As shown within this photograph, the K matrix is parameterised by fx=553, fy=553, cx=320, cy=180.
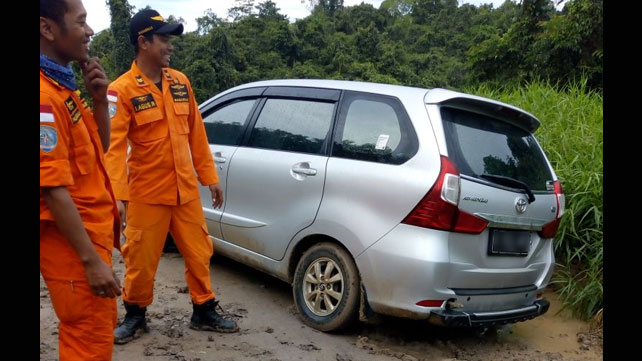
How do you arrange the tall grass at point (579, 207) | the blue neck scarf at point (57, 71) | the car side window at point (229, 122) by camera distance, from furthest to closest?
1. the car side window at point (229, 122)
2. the tall grass at point (579, 207)
3. the blue neck scarf at point (57, 71)

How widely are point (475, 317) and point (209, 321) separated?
5.36ft

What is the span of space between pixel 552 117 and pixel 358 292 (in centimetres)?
427

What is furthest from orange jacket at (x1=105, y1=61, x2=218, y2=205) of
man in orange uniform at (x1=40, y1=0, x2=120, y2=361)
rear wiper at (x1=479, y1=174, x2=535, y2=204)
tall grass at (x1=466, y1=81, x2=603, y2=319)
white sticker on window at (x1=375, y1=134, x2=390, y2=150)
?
tall grass at (x1=466, y1=81, x2=603, y2=319)

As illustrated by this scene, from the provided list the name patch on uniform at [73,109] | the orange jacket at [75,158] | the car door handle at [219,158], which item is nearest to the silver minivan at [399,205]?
the car door handle at [219,158]

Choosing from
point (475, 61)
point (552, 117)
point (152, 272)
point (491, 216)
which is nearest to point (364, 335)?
point (491, 216)

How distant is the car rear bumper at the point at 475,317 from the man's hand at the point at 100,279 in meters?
1.83

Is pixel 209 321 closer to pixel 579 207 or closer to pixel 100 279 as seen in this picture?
pixel 100 279

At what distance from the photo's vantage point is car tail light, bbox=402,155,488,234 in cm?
306

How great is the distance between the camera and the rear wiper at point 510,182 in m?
3.26

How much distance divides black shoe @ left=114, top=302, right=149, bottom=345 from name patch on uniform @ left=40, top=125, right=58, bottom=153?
1.74 metres

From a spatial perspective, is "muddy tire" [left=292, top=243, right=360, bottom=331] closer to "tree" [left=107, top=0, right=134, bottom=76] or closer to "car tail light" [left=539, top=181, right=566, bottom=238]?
"car tail light" [left=539, top=181, right=566, bottom=238]

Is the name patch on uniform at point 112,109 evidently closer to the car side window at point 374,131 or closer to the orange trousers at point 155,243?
the orange trousers at point 155,243

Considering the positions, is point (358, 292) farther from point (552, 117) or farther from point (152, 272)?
point (552, 117)

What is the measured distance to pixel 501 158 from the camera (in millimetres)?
3449
